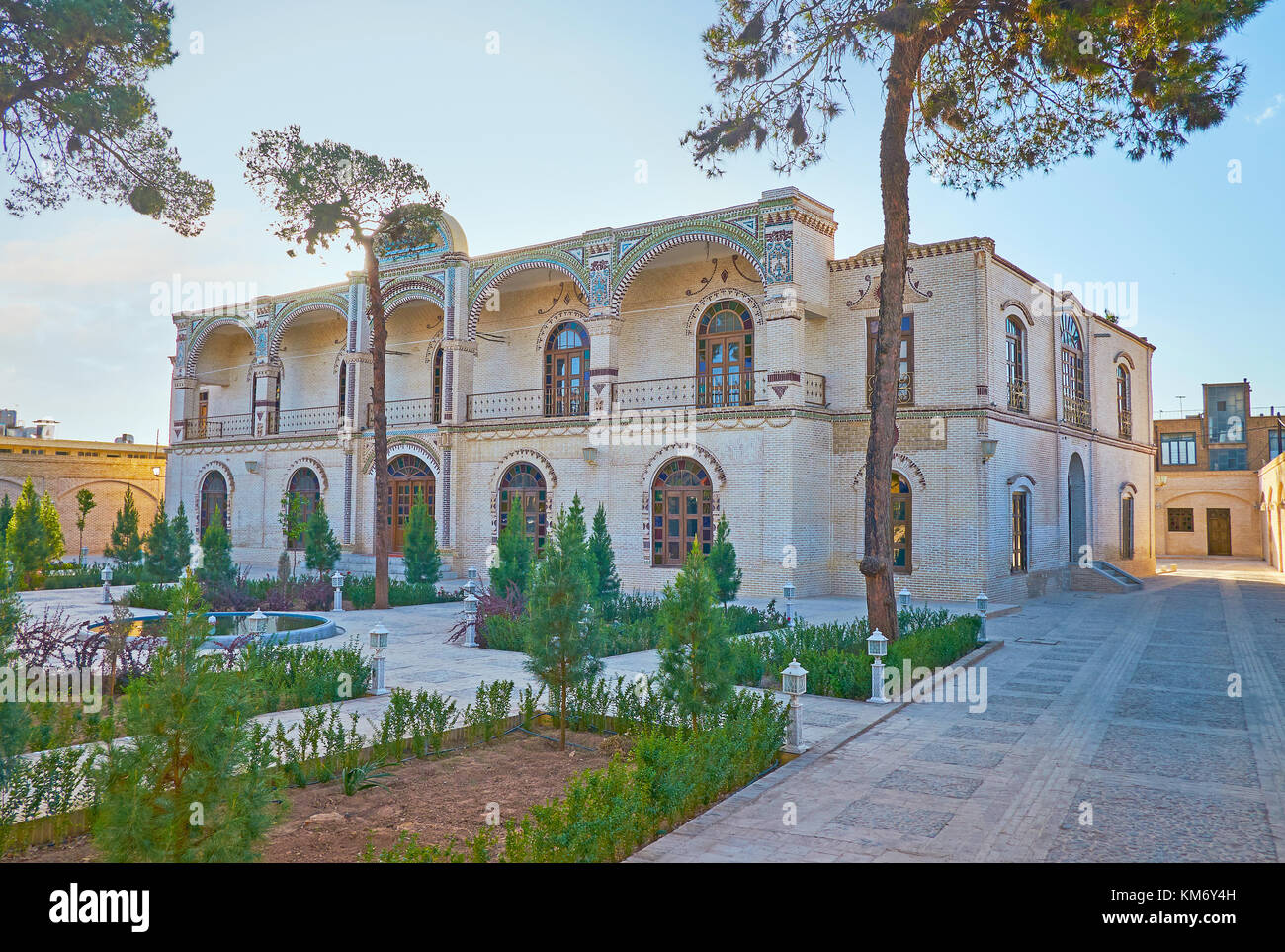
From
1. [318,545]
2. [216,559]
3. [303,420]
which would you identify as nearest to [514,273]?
[318,545]

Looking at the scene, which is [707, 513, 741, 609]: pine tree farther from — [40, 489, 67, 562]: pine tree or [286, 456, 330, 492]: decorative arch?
[40, 489, 67, 562]: pine tree

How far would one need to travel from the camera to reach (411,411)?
25.2m

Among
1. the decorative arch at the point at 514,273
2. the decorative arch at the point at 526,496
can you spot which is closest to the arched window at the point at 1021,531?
the decorative arch at the point at 526,496

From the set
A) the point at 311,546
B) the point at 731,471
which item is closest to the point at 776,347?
the point at 731,471

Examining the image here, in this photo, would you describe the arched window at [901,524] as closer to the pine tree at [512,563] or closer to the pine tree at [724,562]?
the pine tree at [724,562]

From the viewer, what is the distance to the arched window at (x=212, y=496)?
2800 centimetres

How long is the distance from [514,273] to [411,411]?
570cm

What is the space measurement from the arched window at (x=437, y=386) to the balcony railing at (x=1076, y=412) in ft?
55.2

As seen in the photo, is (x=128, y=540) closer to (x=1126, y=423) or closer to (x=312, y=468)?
(x=312, y=468)

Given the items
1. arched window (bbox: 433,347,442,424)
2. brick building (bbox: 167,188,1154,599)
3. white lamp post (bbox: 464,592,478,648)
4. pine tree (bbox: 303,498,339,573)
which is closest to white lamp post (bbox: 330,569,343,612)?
pine tree (bbox: 303,498,339,573)

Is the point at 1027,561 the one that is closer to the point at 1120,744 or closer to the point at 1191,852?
the point at 1120,744

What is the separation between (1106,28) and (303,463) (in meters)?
22.7

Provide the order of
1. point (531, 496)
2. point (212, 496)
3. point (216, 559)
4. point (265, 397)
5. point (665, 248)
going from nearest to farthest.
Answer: point (216, 559) → point (665, 248) → point (531, 496) → point (265, 397) → point (212, 496)
